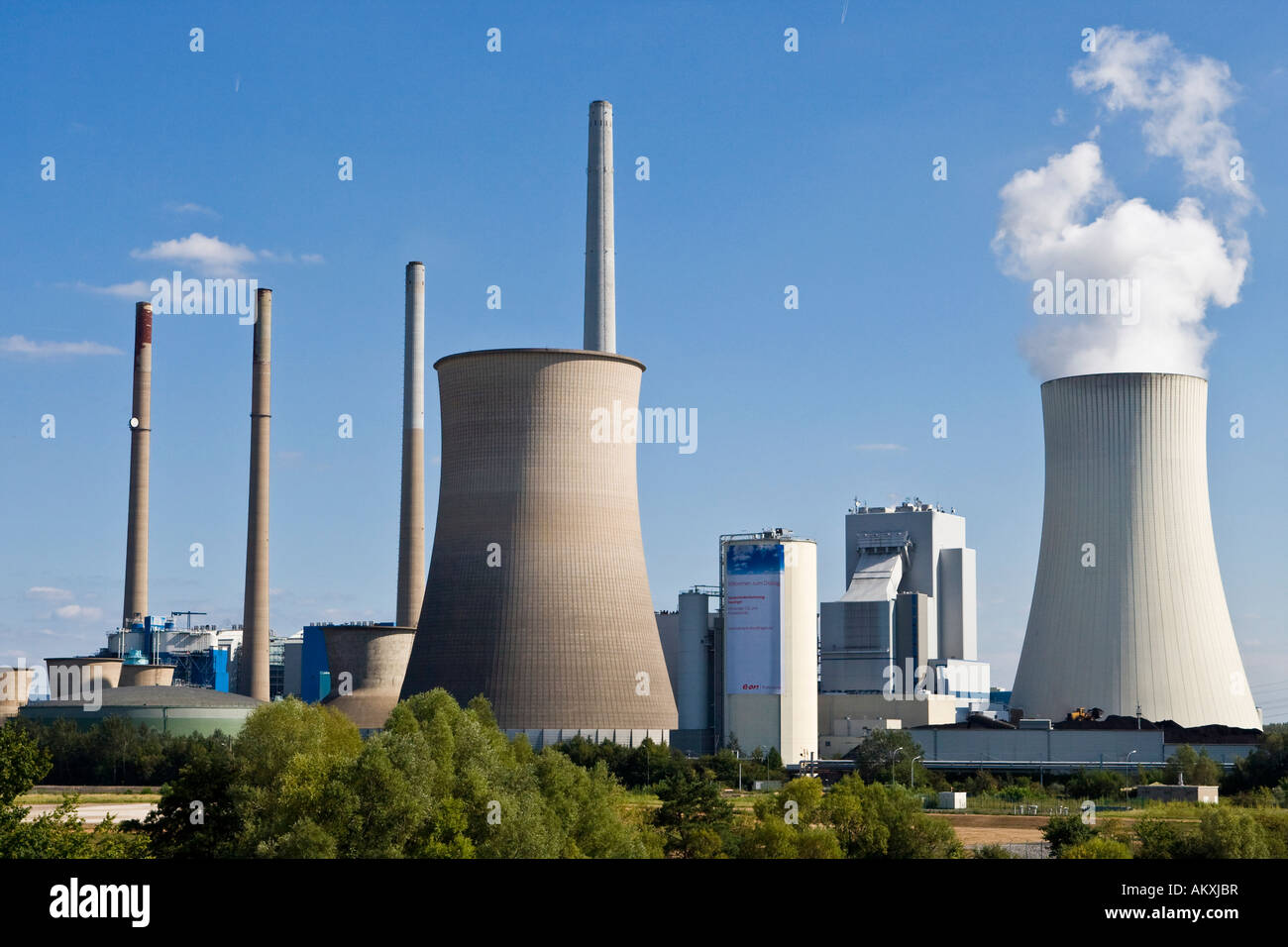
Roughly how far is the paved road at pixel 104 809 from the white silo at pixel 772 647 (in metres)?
26.2

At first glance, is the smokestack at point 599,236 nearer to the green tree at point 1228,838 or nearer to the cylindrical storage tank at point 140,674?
the cylindrical storage tank at point 140,674

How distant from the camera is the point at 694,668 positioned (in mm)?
63656

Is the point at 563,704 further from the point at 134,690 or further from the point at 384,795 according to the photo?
the point at 384,795

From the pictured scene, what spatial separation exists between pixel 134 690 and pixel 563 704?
68.7ft

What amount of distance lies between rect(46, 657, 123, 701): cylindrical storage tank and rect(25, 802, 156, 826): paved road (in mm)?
23587

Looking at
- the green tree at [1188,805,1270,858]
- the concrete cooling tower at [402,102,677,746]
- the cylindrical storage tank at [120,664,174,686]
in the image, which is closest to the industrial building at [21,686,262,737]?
the cylindrical storage tank at [120,664,174,686]

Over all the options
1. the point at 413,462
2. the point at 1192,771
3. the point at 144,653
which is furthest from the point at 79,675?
the point at 1192,771

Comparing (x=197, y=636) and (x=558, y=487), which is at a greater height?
(x=558, y=487)

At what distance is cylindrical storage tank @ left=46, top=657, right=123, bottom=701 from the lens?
2515 inches

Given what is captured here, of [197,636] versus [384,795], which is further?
[197,636]

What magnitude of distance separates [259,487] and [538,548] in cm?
2101

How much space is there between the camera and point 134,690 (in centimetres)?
5894

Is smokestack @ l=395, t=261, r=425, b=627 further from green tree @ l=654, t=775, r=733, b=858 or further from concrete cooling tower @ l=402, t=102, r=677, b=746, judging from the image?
green tree @ l=654, t=775, r=733, b=858
